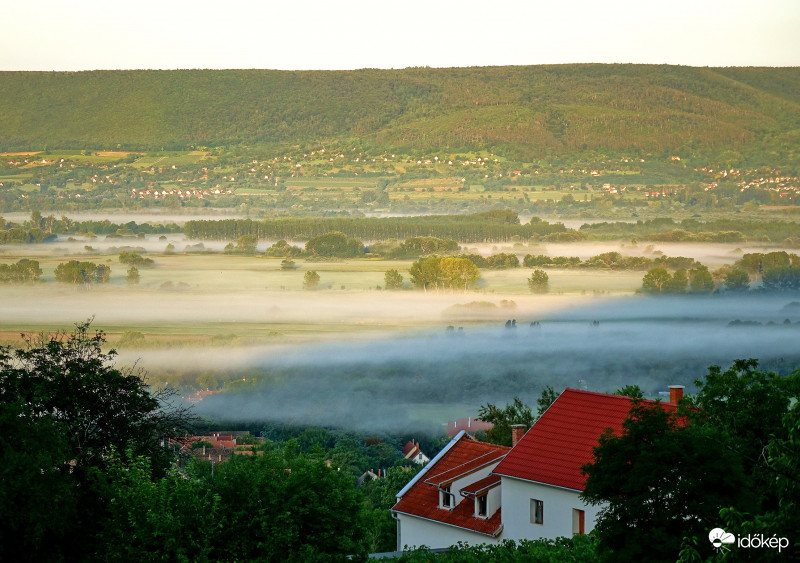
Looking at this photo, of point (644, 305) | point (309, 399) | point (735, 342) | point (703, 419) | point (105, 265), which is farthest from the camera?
point (105, 265)

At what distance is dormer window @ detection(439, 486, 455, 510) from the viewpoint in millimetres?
33062

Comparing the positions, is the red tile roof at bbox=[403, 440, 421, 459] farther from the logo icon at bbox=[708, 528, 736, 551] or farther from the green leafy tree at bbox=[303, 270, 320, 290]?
the green leafy tree at bbox=[303, 270, 320, 290]

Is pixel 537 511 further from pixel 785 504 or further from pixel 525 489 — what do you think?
pixel 785 504

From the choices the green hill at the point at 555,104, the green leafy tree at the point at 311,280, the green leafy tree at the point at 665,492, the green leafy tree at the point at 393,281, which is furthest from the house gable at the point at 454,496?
the green hill at the point at 555,104

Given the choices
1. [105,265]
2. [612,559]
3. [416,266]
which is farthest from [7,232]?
[612,559]

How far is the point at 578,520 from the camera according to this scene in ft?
98.0

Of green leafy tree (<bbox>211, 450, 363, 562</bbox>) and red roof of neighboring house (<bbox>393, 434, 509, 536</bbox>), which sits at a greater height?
green leafy tree (<bbox>211, 450, 363, 562</bbox>)

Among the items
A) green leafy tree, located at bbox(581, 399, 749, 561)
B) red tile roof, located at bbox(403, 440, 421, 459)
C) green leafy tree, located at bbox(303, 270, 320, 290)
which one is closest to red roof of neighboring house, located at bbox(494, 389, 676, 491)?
green leafy tree, located at bbox(581, 399, 749, 561)

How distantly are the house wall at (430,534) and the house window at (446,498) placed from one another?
687 mm

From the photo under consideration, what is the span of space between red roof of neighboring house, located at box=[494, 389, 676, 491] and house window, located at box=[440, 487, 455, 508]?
218 cm

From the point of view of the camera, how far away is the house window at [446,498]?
33094 mm

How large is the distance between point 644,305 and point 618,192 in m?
36.1

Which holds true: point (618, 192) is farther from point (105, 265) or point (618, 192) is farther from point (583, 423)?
point (583, 423)

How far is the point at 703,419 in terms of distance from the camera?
23.7 meters
